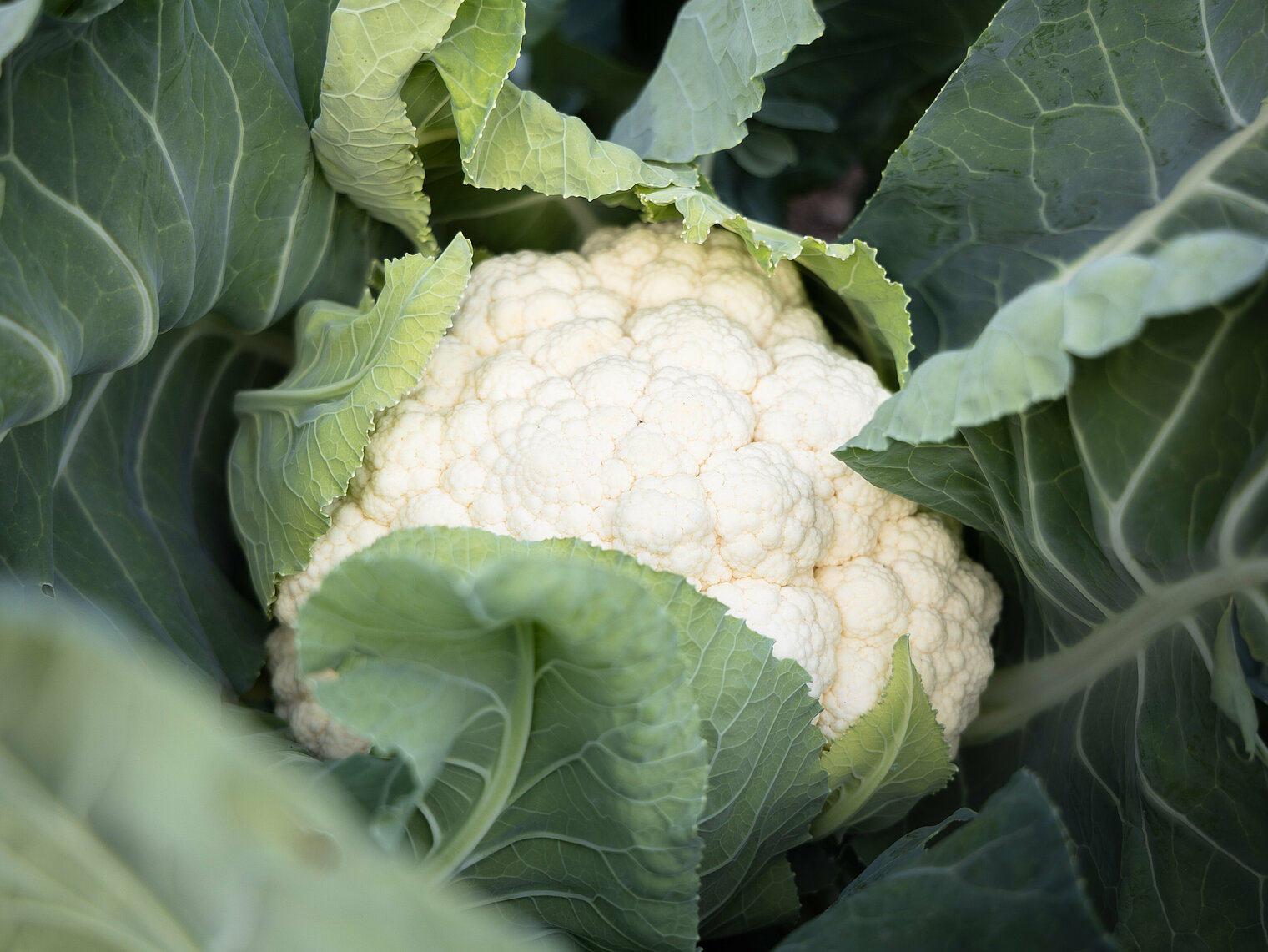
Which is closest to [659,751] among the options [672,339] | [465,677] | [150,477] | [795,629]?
[465,677]

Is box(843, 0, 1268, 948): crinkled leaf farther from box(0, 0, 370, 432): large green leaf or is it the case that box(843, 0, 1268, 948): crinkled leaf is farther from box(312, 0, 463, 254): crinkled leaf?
box(0, 0, 370, 432): large green leaf

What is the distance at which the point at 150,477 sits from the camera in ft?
3.87

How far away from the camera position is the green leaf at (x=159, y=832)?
0.45 metres

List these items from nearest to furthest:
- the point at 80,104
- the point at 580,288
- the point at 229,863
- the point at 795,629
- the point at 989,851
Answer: the point at 229,863 < the point at 989,851 < the point at 80,104 < the point at 795,629 < the point at 580,288

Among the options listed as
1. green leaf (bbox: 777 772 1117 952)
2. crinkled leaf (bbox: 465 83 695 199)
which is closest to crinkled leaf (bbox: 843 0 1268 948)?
green leaf (bbox: 777 772 1117 952)

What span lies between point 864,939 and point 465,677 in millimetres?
361

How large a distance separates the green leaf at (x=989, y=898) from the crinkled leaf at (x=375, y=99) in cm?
82

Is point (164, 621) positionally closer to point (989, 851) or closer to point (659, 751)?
point (659, 751)

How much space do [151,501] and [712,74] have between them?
83 centimetres

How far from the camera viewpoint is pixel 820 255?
3.61ft

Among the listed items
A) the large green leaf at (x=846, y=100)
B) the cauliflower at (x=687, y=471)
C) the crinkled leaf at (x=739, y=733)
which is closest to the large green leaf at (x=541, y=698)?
the crinkled leaf at (x=739, y=733)

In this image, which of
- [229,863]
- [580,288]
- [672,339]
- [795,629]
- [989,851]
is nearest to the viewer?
[229,863]

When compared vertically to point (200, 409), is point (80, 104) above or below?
above

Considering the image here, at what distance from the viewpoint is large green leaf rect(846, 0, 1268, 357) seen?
97 cm
